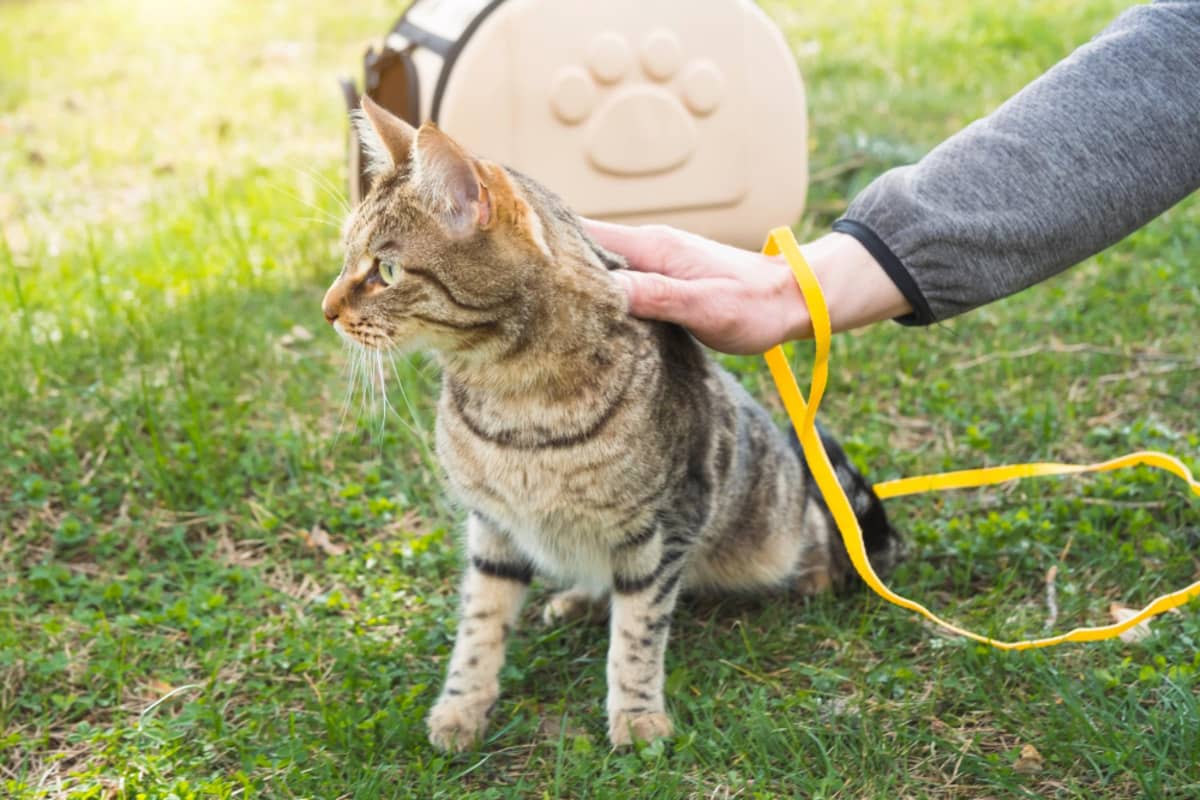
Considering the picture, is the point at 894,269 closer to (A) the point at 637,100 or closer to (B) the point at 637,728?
(B) the point at 637,728

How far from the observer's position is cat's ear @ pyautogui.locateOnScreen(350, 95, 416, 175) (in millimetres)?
1901

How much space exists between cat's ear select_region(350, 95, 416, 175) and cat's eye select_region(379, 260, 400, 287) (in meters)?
0.16

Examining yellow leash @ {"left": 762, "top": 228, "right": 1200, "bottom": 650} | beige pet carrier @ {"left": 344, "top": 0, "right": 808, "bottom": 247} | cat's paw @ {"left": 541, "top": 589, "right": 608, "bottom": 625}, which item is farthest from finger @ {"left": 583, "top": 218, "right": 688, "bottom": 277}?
beige pet carrier @ {"left": 344, "top": 0, "right": 808, "bottom": 247}

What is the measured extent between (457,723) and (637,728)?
308 mm

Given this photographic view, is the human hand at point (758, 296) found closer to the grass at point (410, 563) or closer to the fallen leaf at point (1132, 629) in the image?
the grass at point (410, 563)

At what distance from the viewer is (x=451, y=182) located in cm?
180

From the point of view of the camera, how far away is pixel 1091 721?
2016 millimetres

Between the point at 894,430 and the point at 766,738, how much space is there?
126 cm

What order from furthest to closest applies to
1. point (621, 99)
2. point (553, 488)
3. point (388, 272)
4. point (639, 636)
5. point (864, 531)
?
point (621, 99) < point (864, 531) < point (639, 636) < point (553, 488) < point (388, 272)

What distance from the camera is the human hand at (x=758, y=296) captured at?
2.01 meters

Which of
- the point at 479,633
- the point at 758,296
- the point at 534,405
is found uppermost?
the point at 758,296

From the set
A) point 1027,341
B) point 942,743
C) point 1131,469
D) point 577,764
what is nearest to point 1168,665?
point 942,743

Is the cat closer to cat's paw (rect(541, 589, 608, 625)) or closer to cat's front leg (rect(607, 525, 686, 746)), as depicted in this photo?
cat's front leg (rect(607, 525, 686, 746))

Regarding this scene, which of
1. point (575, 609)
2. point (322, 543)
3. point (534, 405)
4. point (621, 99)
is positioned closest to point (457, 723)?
point (575, 609)
